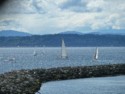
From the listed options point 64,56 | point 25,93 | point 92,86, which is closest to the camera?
point 25,93

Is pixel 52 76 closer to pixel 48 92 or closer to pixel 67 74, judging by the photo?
pixel 67 74

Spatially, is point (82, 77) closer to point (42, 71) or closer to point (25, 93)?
point (42, 71)

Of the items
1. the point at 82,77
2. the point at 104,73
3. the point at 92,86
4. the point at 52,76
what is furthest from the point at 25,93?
the point at 104,73

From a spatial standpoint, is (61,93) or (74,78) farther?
(74,78)

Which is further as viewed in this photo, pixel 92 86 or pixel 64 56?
pixel 64 56

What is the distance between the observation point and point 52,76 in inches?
3009

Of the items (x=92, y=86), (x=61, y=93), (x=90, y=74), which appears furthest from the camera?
(x=90, y=74)

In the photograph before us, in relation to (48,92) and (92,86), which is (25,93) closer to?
(48,92)

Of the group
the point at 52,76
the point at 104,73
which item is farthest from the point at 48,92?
the point at 104,73

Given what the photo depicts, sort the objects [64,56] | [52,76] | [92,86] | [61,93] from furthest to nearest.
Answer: [64,56]
[52,76]
[92,86]
[61,93]

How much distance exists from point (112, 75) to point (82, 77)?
28.7 ft

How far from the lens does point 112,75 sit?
86.9 meters

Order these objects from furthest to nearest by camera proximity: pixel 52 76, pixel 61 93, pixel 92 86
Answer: pixel 52 76, pixel 92 86, pixel 61 93

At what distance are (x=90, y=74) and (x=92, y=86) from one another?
73.3ft
